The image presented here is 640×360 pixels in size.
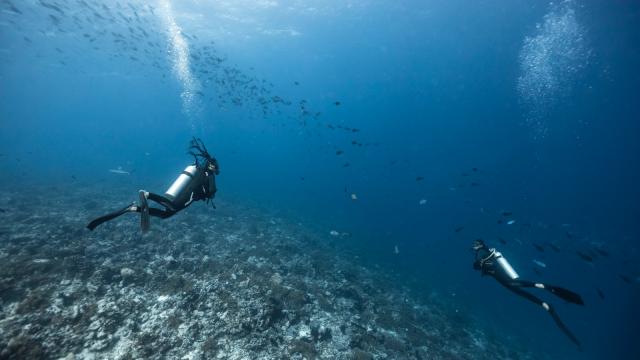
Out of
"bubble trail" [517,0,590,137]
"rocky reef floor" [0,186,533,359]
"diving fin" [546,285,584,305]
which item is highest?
"bubble trail" [517,0,590,137]

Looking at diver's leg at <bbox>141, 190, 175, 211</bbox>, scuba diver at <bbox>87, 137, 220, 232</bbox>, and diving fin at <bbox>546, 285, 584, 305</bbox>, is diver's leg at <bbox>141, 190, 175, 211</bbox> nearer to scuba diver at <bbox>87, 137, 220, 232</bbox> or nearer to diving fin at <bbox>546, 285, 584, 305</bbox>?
scuba diver at <bbox>87, 137, 220, 232</bbox>

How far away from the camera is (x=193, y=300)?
385 inches

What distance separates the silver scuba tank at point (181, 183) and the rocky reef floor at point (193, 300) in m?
3.93

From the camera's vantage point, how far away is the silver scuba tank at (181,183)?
7.91m

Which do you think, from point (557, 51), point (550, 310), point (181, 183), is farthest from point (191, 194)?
point (557, 51)

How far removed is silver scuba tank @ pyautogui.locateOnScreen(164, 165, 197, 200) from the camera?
791 cm

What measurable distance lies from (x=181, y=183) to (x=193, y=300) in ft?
14.3

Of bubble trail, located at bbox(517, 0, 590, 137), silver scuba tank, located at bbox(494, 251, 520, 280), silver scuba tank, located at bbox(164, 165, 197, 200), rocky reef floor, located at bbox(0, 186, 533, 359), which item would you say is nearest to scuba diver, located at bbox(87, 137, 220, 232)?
silver scuba tank, located at bbox(164, 165, 197, 200)

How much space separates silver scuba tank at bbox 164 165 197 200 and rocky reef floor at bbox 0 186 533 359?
3925 mm

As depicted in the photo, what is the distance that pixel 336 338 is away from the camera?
9766mm

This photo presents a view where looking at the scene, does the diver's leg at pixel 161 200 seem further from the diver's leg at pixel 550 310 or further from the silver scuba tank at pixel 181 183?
the diver's leg at pixel 550 310

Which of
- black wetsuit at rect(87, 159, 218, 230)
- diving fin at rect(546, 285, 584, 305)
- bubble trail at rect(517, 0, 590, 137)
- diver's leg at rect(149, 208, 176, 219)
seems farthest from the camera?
bubble trail at rect(517, 0, 590, 137)

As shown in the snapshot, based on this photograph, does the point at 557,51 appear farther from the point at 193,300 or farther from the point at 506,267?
the point at 193,300

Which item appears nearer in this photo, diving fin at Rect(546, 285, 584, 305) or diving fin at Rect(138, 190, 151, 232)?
diving fin at Rect(138, 190, 151, 232)
